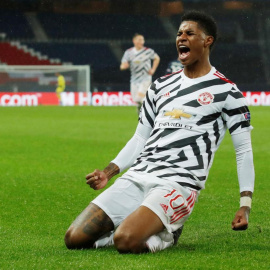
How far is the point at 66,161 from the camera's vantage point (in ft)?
35.4

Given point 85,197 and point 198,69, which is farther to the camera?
point 85,197

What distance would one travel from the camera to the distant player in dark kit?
191 inches

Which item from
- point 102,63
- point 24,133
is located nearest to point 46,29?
point 102,63

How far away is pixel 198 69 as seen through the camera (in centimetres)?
509

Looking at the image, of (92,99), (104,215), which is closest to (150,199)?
(104,215)

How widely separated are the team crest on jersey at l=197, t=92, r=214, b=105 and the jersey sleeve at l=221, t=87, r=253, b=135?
105mm

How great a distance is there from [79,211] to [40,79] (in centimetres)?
2764

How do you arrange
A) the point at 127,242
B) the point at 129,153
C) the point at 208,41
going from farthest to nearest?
the point at 129,153
the point at 208,41
the point at 127,242

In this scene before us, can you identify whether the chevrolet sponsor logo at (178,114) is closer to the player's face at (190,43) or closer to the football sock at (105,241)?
the player's face at (190,43)

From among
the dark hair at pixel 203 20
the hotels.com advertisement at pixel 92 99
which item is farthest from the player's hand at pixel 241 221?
the hotels.com advertisement at pixel 92 99

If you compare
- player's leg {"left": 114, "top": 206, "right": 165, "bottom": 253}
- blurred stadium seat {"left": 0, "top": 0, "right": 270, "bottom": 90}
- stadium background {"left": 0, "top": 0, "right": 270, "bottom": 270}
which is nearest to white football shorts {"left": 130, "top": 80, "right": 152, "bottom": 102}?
stadium background {"left": 0, "top": 0, "right": 270, "bottom": 270}

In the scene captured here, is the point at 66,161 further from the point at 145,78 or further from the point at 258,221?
the point at 145,78

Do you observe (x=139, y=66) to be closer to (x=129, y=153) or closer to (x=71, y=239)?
(x=129, y=153)

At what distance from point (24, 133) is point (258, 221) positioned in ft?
34.3
